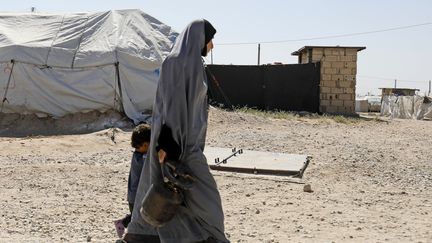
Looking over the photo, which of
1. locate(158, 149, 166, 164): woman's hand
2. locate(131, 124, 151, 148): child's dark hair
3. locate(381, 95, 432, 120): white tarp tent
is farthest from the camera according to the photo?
locate(381, 95, 432, 120): white tarp tent

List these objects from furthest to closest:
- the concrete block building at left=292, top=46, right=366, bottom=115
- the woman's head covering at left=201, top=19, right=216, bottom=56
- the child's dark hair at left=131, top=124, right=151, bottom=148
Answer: the concrete block building at left=292, top=46, right=366, bottom=115 < the child's dark hair at left=131, top=124, right=151, bottom=148 < the woman's head covering at left=201, top=19, right=216, bottom=56

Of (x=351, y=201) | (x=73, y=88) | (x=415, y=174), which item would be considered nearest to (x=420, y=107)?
(x=73, y=88)

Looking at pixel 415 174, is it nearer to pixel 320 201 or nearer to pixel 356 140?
pixel 320 201

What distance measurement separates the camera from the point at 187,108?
2910 millimetres

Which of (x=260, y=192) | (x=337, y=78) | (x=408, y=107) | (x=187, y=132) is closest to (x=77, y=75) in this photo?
(x=260, y=192)

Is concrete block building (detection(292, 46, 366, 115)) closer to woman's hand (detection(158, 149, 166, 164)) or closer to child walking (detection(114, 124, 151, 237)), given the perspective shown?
child walking (detection(114, 124, 151, 237))

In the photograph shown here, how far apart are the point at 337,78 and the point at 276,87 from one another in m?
2.46

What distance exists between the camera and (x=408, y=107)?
25.8 meters

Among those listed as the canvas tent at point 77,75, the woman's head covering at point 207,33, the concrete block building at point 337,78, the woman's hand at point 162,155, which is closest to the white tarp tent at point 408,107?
the concrete block building at point 337,78

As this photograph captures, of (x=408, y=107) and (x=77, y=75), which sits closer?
(x=77, y=75)

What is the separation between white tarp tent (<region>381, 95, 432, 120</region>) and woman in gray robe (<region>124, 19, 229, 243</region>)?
76.7ft

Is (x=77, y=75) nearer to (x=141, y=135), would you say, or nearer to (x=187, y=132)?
(x=141, y=135)

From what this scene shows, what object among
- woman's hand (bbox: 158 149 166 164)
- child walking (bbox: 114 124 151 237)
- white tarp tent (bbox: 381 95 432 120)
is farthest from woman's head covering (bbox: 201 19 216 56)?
white tarp tent (bbox: 381 95 432 120)

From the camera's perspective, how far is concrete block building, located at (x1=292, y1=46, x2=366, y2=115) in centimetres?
2131
